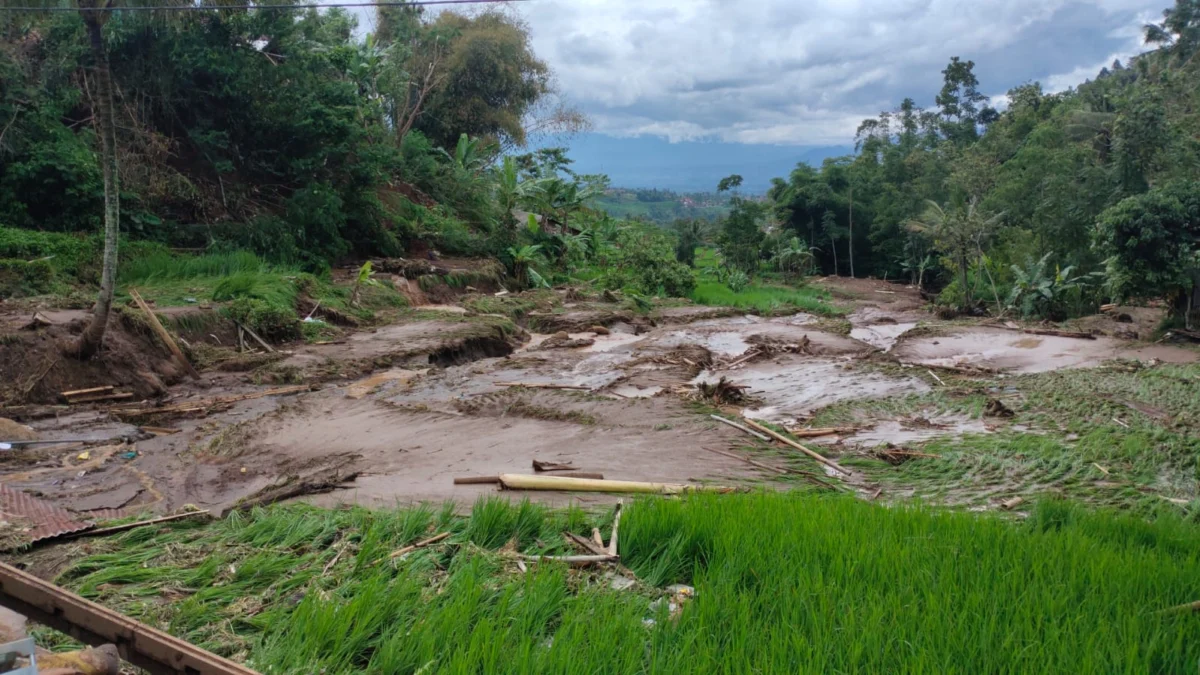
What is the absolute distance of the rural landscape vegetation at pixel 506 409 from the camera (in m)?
3.02

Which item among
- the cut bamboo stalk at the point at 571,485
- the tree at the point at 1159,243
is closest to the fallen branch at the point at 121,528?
the cut bamboo stalk at the point at 571,485

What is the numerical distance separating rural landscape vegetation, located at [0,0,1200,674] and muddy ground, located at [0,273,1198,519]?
0.22 ft

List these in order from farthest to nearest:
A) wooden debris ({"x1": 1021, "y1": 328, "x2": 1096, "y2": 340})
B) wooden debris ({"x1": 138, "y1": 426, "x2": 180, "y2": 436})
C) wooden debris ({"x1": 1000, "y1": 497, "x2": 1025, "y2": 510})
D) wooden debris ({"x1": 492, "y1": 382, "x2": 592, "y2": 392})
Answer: wooden debris ({"x1": 1021, "y1": 328, "x2": 1096, "y2": 340}) → wooden debris ({"x1": 492, "y1": 382, "x2": 592, "y2": 392}) → wooden debris ({"x1": 138, "y1": 426, "x2": 180, "y2": 436}) → wooden debris ({"x1": 1000, "y1": 497, "x2": 1025, "y2": 510})

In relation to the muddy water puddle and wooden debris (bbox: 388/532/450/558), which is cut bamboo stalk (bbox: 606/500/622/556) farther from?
the muddy water puddle

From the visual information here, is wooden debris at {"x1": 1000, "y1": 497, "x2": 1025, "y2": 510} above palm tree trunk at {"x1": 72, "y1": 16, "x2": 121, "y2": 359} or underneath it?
underneath

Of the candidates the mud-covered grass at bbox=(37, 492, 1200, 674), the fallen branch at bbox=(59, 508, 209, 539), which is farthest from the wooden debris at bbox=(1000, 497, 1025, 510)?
the fallen branch at bbox=(59, 508, 209, 539)

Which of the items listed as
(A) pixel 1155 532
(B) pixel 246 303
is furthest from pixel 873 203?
(A) pixel 1155 532

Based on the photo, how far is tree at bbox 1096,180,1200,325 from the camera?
14.3 m

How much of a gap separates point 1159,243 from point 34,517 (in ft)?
Result: 57.4

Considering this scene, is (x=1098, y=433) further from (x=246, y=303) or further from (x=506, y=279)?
(x=506, y=279)

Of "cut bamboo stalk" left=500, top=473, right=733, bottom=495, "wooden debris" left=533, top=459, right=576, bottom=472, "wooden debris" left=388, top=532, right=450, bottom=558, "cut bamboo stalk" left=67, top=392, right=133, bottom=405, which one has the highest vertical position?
"wooden debris" left=388, top=532, right=450, bottom=558

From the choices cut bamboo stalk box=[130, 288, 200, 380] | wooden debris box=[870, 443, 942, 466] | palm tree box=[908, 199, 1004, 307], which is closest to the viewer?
wooden debris box=[870, 443, 942, 466]

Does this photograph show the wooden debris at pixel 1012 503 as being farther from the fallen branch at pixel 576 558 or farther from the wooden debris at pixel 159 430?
the wooden debris at pixel 159 430

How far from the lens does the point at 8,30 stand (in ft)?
50.7
